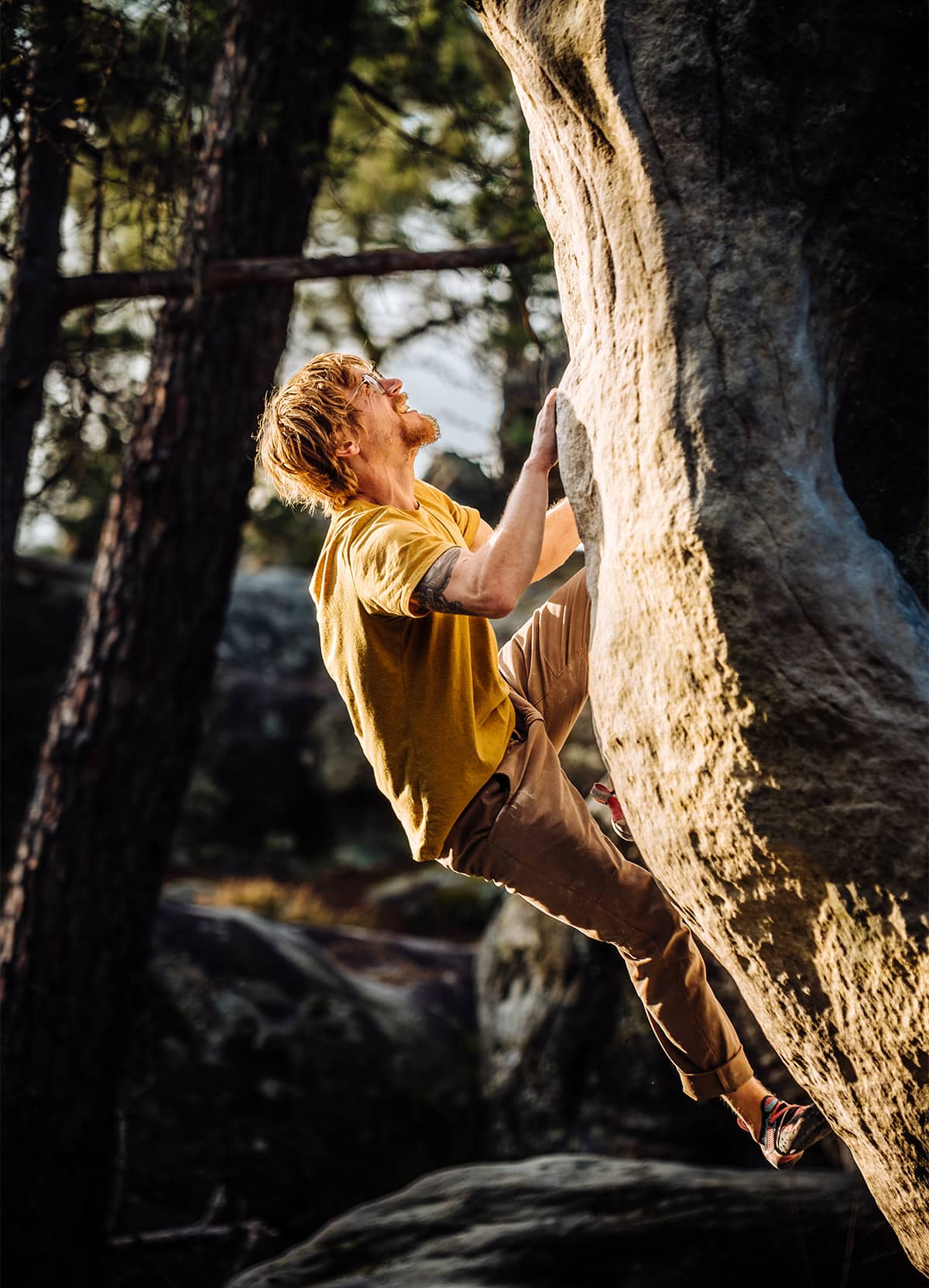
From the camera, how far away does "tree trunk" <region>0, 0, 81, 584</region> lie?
17.8ft

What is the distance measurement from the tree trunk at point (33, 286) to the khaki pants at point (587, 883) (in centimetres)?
316

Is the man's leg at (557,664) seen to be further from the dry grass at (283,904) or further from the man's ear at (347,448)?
the dry grass at (283,904)

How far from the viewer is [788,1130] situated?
3531mm

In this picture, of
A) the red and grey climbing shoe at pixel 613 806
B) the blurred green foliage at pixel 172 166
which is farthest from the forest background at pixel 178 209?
the red and grey climbing shoe at pixel 613 806

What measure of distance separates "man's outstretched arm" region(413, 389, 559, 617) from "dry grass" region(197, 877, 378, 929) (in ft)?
24.2

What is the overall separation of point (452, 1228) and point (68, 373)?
478cm

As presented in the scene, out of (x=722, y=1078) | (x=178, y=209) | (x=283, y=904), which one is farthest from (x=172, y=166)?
(x=283, y=904)

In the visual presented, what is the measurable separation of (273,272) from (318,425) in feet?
8.31

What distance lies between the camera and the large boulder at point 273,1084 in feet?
22.8

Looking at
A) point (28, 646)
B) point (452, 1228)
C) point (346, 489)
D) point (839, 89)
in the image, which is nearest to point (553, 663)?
point (346, 489)

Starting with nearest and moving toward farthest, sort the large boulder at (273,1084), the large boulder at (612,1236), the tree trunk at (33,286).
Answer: the large boulder at (612,1236), the tree trunk at (33,286), the large boulder at (273,1084)

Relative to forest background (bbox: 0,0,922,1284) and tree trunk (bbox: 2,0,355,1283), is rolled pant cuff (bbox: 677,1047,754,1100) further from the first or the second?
tree trunk (bbox: 2,0,355,1283)

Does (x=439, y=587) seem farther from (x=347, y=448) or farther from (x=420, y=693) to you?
(x=347, y=448)

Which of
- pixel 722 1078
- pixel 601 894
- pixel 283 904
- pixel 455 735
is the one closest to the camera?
pixel 455 735
